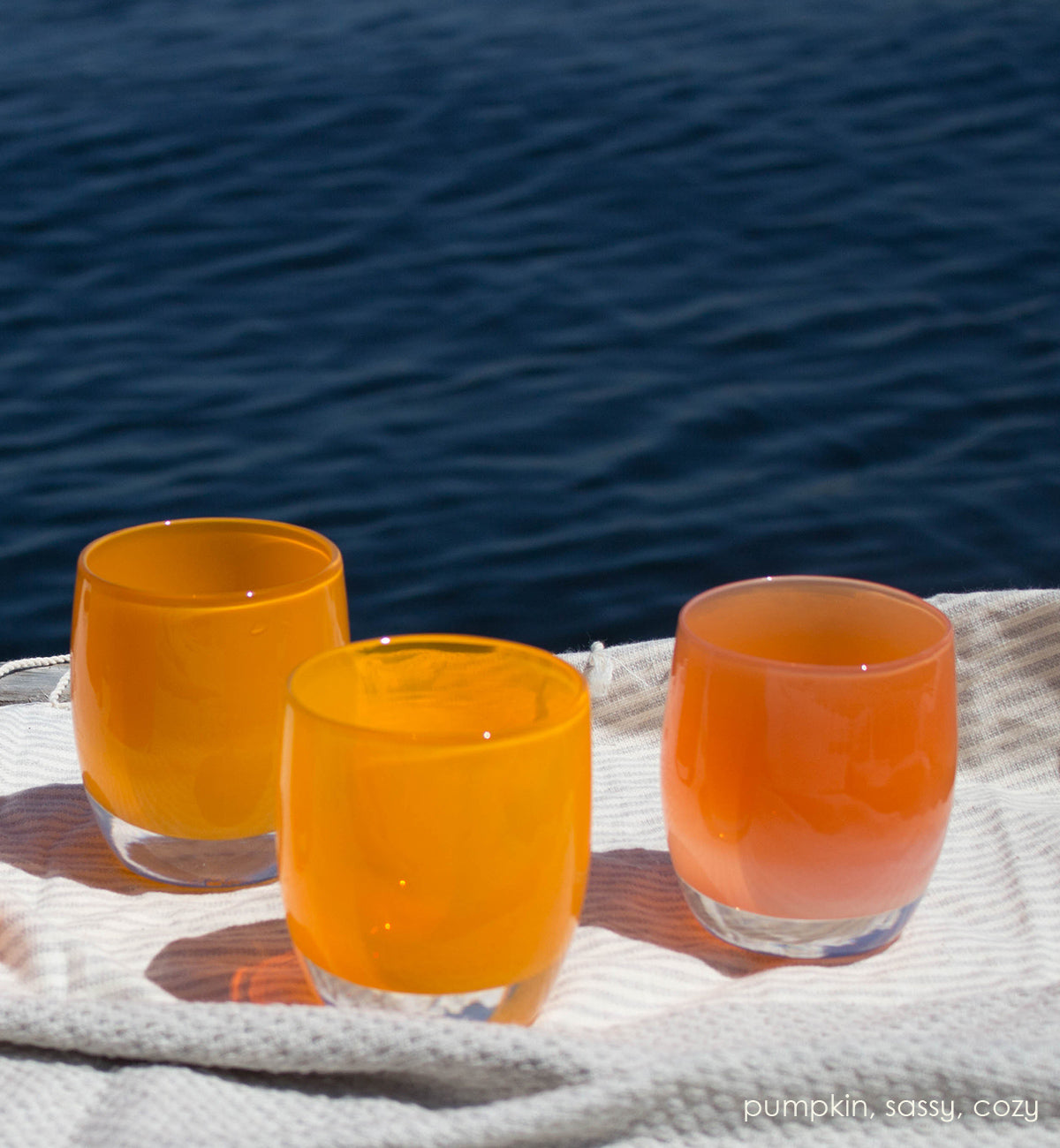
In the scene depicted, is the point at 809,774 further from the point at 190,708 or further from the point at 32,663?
the point at 32,663

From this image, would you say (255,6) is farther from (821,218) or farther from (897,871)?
(897,871)

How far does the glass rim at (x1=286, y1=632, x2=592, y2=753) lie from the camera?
507mm

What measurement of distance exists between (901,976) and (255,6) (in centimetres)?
549

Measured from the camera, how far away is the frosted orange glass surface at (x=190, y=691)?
64 cm

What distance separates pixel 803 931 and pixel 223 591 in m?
0.35

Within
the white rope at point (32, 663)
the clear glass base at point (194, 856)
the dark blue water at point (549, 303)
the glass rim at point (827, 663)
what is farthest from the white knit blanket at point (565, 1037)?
the dark blue water at point (549, 303)

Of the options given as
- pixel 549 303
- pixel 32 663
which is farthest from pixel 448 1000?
pixel 549 303

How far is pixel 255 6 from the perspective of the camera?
5410mm

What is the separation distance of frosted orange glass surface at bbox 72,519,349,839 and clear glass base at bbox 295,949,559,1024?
118mm

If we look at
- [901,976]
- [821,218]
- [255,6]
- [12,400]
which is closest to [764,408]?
[821,218]

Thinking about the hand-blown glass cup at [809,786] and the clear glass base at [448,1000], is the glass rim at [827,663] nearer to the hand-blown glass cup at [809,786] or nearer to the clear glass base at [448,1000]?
the hand-blown glass cup at [809,786]

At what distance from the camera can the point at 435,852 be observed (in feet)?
1.69

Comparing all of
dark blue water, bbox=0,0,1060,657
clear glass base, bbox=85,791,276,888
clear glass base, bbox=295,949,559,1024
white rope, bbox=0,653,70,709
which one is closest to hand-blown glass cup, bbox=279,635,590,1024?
clear glass base, bbox=295,949,559,1024

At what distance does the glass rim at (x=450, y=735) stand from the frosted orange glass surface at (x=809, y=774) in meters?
0.08
